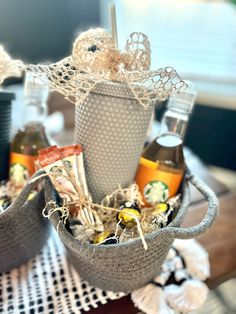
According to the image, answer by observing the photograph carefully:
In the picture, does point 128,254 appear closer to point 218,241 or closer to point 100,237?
point 100,237

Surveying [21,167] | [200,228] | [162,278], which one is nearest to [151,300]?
[162,278]

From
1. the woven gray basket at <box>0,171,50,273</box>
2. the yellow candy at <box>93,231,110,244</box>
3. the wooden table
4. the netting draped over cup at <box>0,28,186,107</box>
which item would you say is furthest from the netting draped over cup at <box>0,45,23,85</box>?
the wooden table

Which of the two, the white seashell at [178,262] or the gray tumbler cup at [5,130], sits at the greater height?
the gray tumbler cup at [5,130]

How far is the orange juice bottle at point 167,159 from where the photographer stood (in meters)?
0.50

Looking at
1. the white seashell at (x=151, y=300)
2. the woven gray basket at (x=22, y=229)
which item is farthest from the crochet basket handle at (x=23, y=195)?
the white seashell at (x=151, y=300)

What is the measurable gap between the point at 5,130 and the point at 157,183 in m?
0.25

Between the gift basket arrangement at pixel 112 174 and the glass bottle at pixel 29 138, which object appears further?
the glass bottle at pixel 29 138

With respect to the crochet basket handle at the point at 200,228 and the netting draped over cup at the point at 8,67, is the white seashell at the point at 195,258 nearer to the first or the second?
the crochet basket handle at the point at 200,228

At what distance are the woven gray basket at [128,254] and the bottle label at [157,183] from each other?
0.8 inches

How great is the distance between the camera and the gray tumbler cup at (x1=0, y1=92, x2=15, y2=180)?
488 millimetres

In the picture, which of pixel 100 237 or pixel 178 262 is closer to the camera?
pixel 100 237

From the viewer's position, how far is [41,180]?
1.47 ft

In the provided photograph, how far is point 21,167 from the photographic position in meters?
0.52

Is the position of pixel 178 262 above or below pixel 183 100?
below
